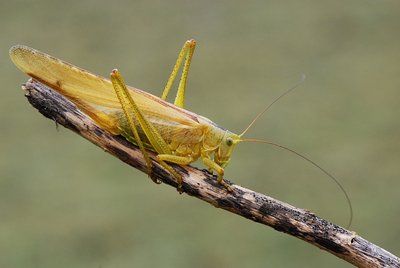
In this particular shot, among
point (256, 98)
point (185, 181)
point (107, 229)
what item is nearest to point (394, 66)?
point (256, 98)

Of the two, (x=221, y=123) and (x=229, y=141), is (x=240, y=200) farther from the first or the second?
(x=221, y=123)

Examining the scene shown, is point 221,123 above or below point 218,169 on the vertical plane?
above

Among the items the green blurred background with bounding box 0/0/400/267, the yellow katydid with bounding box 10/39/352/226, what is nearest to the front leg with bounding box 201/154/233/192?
the yellow katydid with bounding box 10/39/352/226

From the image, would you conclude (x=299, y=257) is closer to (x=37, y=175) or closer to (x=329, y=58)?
(x=37, y=175)

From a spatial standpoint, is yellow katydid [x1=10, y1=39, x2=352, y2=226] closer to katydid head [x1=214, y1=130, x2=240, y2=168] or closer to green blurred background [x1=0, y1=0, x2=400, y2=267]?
katydid head [x1=214, y1=130, x2=240, y2=168]

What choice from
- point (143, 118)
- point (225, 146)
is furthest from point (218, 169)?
point (143, 118)

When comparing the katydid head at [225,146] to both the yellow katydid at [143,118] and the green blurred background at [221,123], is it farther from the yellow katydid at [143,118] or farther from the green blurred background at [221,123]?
the green blurred background at [221,123]
